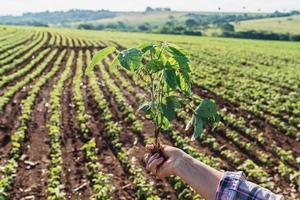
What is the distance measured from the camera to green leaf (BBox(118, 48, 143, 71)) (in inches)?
90.7

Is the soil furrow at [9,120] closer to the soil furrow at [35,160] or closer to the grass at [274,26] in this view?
the soil furrow at [35,160]

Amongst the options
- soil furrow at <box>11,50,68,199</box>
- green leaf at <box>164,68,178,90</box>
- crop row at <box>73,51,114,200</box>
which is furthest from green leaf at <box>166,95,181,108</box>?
soil furrow at <box>11,50,68,199</box>

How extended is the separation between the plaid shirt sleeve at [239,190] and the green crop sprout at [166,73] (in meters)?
0.34

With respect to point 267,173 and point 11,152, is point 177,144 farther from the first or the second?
point 11,152

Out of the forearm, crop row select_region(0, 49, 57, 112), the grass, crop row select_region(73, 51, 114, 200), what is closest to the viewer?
the forearm

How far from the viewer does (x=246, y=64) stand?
26.6 meters

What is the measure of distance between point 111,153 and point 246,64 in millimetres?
19313

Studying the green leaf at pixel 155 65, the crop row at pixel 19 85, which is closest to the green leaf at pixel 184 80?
the green leaf at pixel 155 65

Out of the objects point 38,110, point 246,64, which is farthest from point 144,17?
point 38,110

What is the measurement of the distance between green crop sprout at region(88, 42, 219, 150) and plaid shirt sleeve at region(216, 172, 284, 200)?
34cm

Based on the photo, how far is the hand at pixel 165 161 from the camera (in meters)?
2.32

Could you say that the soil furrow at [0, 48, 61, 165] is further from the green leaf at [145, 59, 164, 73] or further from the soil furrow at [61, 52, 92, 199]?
the green leaf at [145, 59, 164, 73]

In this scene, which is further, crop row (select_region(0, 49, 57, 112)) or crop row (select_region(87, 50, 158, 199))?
crop row (select_region(0, 49, 57, 112))

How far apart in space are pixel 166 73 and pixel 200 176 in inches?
21.3
